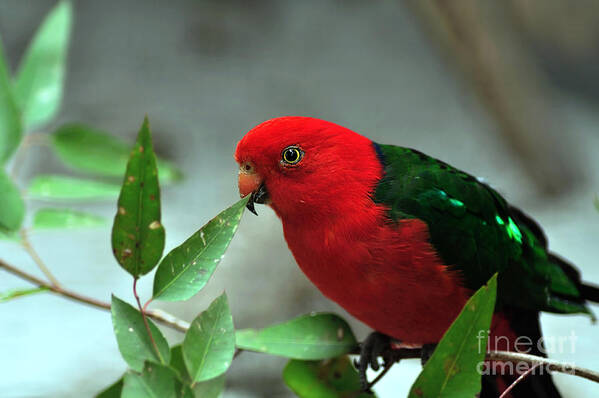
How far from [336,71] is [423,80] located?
0.86 metres

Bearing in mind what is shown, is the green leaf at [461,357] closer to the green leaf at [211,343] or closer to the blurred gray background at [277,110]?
the green leaf at [211,343]

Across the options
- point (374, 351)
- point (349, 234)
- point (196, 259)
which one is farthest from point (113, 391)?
point (374, 351)

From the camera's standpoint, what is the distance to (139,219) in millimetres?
890

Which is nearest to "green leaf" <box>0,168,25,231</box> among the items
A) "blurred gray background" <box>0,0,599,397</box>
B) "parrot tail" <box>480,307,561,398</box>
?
"parrot tail" <box>480,307,561,398</box>

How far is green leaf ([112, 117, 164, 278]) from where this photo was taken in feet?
2.85

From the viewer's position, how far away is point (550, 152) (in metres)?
4.40

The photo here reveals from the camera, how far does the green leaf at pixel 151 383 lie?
0.78 meters

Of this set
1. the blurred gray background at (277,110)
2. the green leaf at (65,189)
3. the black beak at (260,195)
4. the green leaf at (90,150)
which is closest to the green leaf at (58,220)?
the green leaf at (65,189)

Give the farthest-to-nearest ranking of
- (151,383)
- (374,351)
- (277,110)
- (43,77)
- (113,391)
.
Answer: (277,110), (43,77), (374,351), (113,391), (151,383)

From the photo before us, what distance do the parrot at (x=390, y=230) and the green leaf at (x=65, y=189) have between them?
0.40 metres

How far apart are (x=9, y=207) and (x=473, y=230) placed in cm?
86

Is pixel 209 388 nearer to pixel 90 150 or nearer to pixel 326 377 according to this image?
pixel 326 377

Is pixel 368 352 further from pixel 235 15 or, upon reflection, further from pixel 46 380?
pixel 235 15

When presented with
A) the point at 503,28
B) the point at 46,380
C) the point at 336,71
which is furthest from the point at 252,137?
the point at 336,71
